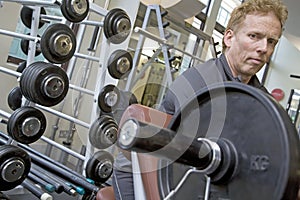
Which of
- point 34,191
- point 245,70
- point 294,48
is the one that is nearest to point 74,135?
point 34,191

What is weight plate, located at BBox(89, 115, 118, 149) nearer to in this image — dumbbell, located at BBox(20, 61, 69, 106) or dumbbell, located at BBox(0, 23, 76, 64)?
dumbbell, located at BBox(20, 61, 69, 106)

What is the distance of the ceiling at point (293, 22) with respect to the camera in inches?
186

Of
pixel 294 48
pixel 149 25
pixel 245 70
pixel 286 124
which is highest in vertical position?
pixel 294 48

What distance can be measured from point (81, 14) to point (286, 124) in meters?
2.03

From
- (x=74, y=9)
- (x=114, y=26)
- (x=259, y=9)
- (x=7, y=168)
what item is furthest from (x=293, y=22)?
(x=7, y=168)

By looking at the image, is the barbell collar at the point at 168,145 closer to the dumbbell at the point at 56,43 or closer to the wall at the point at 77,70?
the dumbbell at the point at 56,43

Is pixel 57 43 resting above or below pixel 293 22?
below

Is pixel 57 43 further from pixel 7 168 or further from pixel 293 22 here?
pixel 293 22

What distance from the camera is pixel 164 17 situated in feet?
11.2

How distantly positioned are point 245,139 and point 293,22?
5245 mm

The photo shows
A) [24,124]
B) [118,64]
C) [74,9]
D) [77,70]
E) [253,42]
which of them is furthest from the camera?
[77,70]

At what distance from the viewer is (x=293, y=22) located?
5160 millimetres

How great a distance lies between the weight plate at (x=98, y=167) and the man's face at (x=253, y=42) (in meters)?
1.63

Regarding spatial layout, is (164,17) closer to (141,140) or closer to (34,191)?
(34,191)
